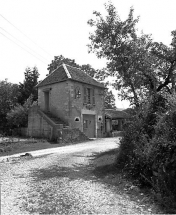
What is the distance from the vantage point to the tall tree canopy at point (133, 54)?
417 inches

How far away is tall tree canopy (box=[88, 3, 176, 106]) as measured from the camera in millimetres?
10596

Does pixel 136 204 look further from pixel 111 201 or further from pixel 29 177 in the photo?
pixel 29 177

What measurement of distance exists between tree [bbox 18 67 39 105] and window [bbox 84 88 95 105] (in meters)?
10.9

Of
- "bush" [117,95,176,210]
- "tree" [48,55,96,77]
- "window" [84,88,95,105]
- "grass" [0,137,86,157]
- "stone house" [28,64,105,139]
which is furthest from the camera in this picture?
"tree" [48,55,96,77]

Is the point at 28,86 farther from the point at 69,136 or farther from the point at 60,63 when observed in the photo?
the point at 69,136

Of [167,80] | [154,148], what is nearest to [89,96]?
[167,80]

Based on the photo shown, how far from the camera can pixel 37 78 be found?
35688mm

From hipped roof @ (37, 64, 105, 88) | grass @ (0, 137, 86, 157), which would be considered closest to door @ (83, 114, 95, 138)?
hipped roof @ (37, 64, 105, 88)

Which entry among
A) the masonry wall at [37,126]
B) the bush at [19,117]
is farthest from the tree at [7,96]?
the masonry wall at [37,126]

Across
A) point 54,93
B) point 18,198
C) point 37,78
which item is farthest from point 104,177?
point 37,78

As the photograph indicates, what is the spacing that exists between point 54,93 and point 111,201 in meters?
20.0

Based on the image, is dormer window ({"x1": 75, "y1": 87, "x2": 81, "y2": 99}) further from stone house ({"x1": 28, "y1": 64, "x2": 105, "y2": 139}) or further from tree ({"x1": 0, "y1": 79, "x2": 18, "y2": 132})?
tree ({"x1": 0, "y1": 79, "x2": 18, "y2": 132})

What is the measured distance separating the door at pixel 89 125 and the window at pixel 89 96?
1.62 m

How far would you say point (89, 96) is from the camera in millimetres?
26266
